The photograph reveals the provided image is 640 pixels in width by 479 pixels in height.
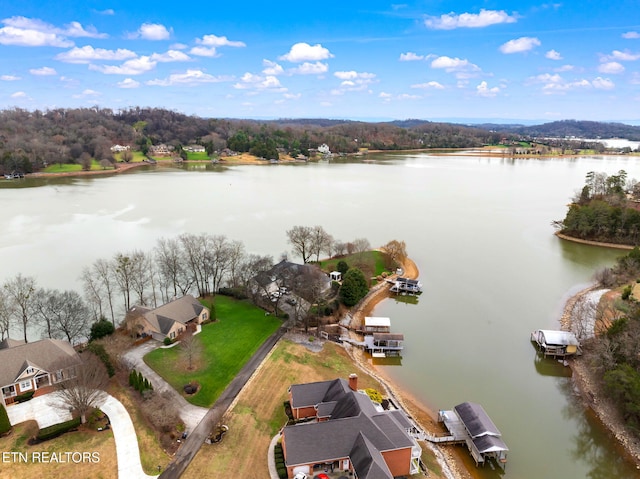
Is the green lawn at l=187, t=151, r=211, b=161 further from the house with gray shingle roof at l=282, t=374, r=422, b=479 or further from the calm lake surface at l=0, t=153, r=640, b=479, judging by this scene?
the house with gray shingle roof at l=282, t=374, r=422, b=479

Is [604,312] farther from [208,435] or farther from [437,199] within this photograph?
[437,199]

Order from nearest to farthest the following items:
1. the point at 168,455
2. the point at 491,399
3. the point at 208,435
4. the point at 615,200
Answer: the point at 168,455 < the point at 208,435 < the point at 491,399 < the point at 615,200

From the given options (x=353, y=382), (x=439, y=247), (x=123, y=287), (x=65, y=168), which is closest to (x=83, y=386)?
(x=353, y=382)

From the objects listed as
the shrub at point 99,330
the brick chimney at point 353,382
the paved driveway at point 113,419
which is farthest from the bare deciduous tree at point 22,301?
the brick chimney at point 353,382

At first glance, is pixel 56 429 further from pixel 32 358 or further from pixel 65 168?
pixel 65 168

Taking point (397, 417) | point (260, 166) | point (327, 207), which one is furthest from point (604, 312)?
point (260, 166)

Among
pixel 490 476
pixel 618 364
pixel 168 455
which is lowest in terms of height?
pixel 490 476

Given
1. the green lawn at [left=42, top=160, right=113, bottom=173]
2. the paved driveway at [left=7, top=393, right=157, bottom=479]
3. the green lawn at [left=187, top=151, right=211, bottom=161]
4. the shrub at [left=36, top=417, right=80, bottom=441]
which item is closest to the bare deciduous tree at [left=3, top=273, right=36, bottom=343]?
the paved driveway at [left=7, top=393, right=157, bottom=479]
